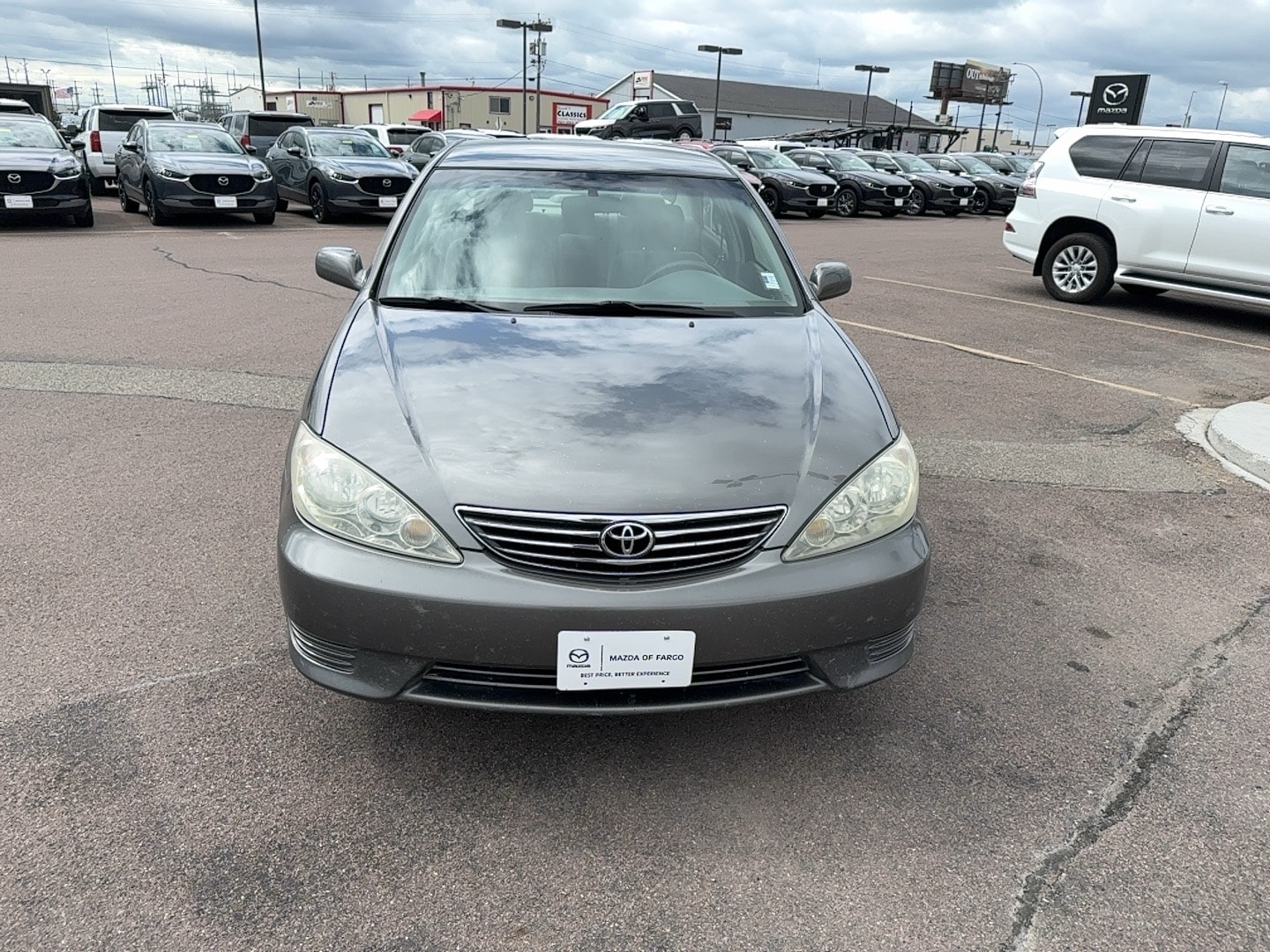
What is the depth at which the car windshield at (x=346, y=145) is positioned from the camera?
17438 millimetres

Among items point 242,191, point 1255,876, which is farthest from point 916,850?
point 242,191

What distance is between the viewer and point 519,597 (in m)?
2.34

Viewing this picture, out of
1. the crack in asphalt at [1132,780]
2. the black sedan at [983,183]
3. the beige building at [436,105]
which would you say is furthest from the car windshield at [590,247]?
the beige building at [436,105]

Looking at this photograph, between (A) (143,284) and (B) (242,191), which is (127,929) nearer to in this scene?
(A) (143,284)

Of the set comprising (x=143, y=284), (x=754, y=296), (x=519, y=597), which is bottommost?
(x=143, y=284)

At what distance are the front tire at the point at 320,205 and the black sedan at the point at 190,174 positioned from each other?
0.92 meters

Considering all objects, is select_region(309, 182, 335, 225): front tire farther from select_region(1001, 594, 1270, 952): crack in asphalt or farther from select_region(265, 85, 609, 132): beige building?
select_region(265, 85, 609, 132): beige building

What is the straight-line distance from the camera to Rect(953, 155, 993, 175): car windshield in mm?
29031

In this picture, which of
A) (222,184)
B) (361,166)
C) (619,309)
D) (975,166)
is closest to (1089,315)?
(619,309)

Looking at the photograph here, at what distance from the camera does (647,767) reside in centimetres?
277

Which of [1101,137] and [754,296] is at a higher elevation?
[1101,137]

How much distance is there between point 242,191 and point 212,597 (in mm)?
13484

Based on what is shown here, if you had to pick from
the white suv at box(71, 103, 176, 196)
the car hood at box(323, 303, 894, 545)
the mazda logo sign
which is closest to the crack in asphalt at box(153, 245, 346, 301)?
the car hood at box(323, 303, 894, 545)

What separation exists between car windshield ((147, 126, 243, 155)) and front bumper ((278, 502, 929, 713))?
15.8 meters
